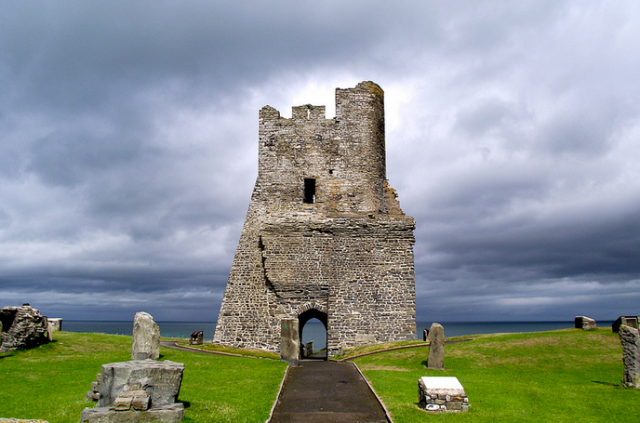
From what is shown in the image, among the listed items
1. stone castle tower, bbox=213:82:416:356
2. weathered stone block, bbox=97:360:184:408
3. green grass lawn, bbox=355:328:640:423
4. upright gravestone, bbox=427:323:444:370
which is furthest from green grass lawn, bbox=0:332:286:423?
upright gravestone, bbox=427:323:444:370

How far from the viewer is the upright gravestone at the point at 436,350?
16.0 metres

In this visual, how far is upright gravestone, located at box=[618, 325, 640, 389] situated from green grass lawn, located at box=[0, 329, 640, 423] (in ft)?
1.33

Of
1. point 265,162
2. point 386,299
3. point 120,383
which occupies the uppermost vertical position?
point 265,162

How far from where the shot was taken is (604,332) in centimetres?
1914

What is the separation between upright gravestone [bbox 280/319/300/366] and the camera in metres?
18.3

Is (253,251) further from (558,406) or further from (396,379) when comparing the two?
(558,406)

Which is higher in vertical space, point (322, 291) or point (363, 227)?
point (363, 227)

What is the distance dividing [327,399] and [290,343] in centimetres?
702

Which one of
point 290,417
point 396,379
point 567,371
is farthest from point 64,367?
point 567,371

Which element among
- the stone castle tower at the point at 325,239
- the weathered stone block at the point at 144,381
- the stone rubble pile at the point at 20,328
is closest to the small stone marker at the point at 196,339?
the stone castle tower at the point at 325,239

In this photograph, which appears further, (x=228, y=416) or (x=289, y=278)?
(x=289, y=278)

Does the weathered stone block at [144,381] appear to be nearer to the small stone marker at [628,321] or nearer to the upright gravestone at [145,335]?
the upright gravestone at [145,335]

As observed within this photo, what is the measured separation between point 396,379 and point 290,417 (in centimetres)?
517

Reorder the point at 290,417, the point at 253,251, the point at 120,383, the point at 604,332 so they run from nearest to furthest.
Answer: the point at 120,383, the point at 290,417, the point at 604,332, the point at 253,251
